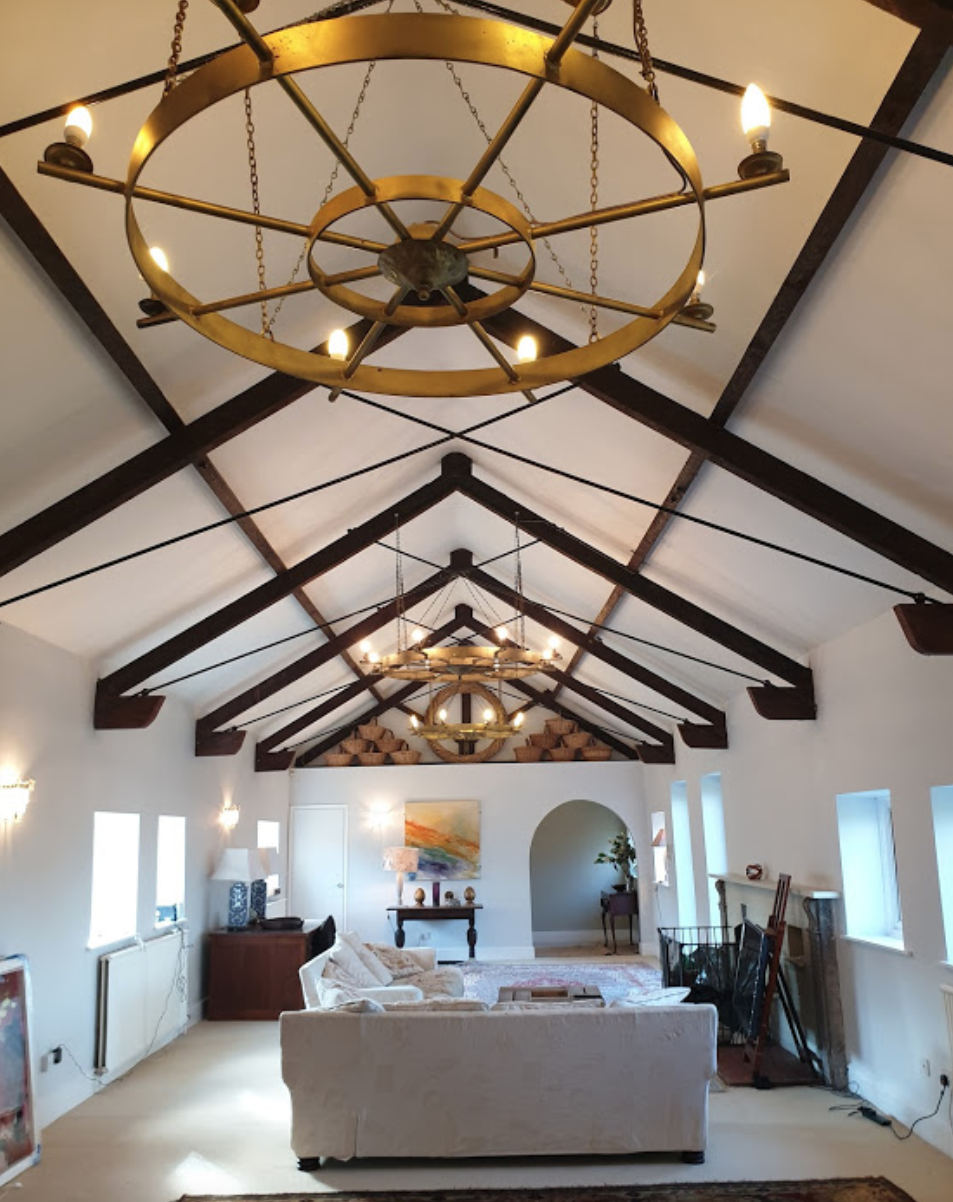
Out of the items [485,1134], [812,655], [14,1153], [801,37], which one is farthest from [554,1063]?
[801,37]

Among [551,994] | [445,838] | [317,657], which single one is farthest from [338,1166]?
[445,838]

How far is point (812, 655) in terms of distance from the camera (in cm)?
738

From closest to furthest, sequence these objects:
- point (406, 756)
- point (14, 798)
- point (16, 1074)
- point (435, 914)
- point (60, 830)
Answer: point (16, 1074) → point (14, 798) → point (60, 830) → point (435, 914) → point (406, 756)

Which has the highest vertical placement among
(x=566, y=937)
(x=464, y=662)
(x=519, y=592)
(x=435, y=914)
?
(x=519, y=592)

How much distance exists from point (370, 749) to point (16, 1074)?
8.62m

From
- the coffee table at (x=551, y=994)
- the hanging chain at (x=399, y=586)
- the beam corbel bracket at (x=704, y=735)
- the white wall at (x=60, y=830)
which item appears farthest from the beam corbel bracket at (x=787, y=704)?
the white wall at (x=60, y=830)

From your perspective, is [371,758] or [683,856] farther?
[371,758]

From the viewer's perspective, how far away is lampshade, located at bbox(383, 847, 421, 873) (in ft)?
43.7

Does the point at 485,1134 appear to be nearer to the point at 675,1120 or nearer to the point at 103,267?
the point at 675,1120

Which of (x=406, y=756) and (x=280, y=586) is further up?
(x=280, y=586)

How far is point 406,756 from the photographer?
13961 mm

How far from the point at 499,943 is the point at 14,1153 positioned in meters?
8.73

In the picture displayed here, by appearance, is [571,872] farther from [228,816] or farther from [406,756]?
[228,816]

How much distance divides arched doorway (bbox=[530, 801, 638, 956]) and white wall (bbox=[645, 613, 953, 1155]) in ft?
24.9
